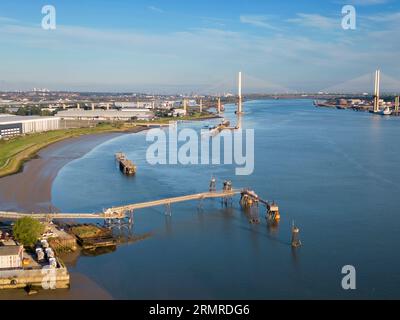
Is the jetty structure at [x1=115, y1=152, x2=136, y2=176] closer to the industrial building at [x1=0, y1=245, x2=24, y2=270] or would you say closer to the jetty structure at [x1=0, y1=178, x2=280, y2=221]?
the jetty structure at [x1=0, y1=178, x2=280, y2=221]

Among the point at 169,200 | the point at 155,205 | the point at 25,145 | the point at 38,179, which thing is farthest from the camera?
the point at 25,145

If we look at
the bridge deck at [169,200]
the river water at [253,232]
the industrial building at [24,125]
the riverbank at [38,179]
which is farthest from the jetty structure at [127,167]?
the industrial building at [24,125]

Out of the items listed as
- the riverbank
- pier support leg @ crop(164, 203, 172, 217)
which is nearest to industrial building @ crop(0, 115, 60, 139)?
the riverbank

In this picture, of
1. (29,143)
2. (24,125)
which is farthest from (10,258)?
(24,125)

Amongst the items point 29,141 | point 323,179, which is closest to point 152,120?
point 29,141

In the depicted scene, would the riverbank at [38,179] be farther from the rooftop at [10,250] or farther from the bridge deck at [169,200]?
the rooftop at [10,250]

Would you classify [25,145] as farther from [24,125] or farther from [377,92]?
[377,92]
